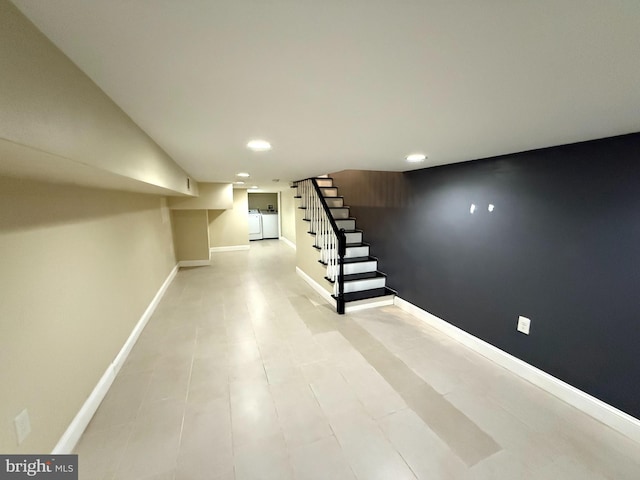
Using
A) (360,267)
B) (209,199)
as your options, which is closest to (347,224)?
(360,267)

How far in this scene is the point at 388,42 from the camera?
0.70m

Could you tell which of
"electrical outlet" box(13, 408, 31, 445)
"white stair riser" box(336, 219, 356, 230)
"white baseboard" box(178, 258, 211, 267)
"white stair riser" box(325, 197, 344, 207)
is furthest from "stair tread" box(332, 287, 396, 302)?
"white baseboard" box(178, 258, 211, 267)

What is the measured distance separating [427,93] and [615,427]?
243 centimetres

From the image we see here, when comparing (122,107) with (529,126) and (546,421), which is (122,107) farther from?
(546,421)

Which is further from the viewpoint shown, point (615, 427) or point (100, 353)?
point (100, 353)

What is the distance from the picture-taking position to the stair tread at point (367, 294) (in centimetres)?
354

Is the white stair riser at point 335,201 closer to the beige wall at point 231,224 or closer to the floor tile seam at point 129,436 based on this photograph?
the beige wall at point 231,224

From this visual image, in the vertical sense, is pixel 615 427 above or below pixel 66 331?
below

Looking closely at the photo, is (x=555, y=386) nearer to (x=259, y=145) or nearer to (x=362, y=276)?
(x=362, y=276)

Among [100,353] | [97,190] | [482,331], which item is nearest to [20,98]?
[97,190]

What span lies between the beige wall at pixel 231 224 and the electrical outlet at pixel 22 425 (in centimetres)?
625

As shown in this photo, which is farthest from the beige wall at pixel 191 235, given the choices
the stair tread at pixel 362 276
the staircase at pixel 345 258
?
the stair tread at pixel 362 276

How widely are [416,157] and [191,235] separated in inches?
200

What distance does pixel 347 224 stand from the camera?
4.54 m
